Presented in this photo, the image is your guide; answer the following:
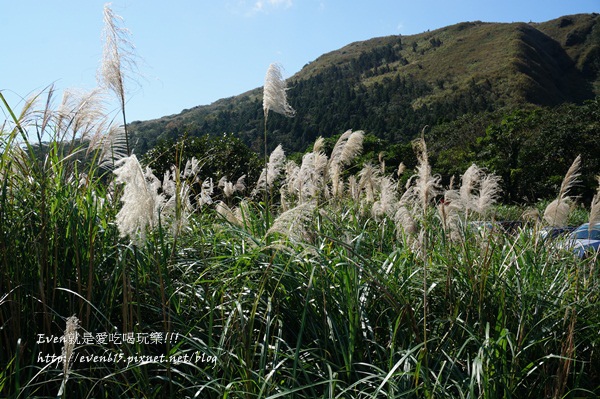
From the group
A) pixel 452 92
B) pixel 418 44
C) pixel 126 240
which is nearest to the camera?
pixel 126 240

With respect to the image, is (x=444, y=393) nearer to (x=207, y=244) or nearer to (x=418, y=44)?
(x=207, y=244)

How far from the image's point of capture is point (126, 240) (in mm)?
A: 3332

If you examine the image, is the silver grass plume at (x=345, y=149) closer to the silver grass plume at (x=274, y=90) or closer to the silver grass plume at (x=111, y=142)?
the silver grass plume at (x=274, y=90)

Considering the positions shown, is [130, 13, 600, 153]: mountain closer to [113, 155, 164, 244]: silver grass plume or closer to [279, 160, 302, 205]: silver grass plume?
[279, 160, 302, 205]: silver grass plume

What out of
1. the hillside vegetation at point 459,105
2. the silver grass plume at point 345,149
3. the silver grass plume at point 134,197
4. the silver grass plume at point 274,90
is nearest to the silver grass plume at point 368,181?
the silver grass plume at point 345,149

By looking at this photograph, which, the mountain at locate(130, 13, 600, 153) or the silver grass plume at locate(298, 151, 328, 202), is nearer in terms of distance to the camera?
the silver grass plume at locate(298, 151, 328, 202)

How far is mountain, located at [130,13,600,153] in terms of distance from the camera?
230 feet

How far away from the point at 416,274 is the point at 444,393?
1.16 m

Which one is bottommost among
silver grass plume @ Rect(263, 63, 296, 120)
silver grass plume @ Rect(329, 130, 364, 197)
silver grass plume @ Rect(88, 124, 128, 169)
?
silver grass plume @ Rect(329, 130, 364, 197)

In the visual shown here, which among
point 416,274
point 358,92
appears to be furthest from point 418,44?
point 416,274

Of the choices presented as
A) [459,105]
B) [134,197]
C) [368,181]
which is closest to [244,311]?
[134,197]

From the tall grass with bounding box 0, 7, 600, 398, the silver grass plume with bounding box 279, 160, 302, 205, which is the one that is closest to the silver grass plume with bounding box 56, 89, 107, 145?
the tall grass with bounding box 0, 7, 600, 398

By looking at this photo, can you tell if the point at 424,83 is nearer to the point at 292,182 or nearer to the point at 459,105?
the point at 459,105

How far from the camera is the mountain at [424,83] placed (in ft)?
230
